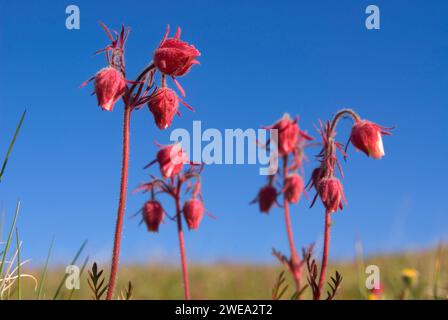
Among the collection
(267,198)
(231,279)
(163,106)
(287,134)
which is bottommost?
(231,279)

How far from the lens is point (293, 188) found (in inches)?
172

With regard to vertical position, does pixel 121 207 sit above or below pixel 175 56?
below

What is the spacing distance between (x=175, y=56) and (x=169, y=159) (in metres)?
0.80

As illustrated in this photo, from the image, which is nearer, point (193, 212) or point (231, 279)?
point (193, 212)

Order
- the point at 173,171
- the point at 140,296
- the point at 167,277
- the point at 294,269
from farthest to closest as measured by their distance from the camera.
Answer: the point at 167,277
the point at 140,296
the point at 294,269
the point at 173,171

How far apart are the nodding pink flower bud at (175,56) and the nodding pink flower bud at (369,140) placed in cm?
109

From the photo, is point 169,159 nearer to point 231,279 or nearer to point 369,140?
point 369,140

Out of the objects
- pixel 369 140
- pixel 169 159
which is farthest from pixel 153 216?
pixel 369 140

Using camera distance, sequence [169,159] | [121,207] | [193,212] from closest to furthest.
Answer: [121,207]
[169,159]
[193,212]

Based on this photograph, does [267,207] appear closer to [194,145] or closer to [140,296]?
[194,145]

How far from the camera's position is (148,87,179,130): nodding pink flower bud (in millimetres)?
2949
